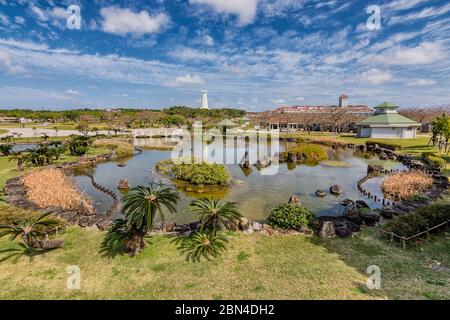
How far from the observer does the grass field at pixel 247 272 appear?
5906mm

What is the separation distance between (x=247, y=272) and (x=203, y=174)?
33.7 ft

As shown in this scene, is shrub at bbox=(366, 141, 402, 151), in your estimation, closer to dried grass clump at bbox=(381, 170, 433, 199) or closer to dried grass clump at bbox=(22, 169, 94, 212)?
dried grass clump at bbox=(381, 170, 433, 199)

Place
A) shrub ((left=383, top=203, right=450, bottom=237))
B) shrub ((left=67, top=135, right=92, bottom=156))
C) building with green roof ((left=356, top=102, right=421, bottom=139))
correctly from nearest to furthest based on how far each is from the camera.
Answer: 1. shrub ((left=383, top=203, right=450, bottom=237))
2. shrub ((left=67, top=135, right=92, bottom=156))
3. building with green roof ((left=356, top=102, right=421, bottom=139))

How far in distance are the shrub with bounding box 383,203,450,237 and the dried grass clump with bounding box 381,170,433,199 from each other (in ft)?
13.1

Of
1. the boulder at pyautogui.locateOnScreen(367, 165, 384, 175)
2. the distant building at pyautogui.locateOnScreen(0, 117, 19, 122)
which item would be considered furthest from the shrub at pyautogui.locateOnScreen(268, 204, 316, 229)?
the distant building at pyautogui.locateOnScreen(0, 117, 19, 122)

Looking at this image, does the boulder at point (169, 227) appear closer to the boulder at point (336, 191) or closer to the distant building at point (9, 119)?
the boulder at point (336, 191)

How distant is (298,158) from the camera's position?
25531mm

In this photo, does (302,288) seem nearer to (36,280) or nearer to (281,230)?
(281,230)

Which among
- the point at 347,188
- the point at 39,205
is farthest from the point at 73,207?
the point at 347,188

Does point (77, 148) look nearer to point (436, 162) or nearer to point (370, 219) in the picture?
point (370, 219)

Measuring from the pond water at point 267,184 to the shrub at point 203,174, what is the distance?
945 mm

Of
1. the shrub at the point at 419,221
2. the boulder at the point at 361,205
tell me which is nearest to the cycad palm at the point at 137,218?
the shrub at the point at 419,221

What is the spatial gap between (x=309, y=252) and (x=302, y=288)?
6.26 ft

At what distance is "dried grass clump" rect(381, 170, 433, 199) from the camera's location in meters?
13.8
